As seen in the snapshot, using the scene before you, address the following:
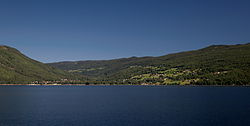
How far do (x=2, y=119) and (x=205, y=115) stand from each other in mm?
73420

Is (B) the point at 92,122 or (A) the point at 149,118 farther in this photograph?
(A) the point at 149,118

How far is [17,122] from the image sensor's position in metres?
94.9

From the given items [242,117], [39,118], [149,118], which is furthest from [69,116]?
[242,117]

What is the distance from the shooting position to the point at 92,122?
313ft

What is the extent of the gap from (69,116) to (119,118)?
20047mm

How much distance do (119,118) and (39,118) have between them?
28.9m

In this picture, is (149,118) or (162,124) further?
(149,118)

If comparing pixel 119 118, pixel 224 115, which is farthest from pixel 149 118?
pixel 224 115

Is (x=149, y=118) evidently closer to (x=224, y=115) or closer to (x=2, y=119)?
(x=224, y=115)

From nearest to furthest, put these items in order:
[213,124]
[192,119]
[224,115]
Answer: [213,124] → [192,119] → [224,115]

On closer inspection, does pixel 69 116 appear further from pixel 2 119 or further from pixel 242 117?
pixel 242 117

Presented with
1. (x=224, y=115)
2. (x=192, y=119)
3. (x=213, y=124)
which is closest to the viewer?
(x=213, y=124)

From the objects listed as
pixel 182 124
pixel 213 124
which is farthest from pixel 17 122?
pixel 213 124

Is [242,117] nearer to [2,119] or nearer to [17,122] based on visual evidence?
[17,122]
